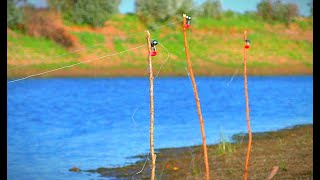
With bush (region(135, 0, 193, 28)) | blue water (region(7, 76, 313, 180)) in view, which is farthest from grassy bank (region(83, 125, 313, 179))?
bush (region(135, 0, 193, 28))

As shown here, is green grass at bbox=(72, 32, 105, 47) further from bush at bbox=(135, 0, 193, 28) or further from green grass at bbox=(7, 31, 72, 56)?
bush at bbox=(135, 0, 193, 28)

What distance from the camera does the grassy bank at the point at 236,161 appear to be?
38.2 ft

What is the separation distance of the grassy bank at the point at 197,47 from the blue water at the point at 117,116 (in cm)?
71

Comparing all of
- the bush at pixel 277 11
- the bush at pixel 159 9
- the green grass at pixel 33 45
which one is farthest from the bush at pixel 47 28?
the bush at pixel 277 11

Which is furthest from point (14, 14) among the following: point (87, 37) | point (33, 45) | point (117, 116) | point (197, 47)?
point (117, 116)

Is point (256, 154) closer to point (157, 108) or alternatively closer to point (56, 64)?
point (157, 108)

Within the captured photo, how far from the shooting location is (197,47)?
40.0 m

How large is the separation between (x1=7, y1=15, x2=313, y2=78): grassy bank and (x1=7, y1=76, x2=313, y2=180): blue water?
2.32 ft

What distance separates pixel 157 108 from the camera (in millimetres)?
26531

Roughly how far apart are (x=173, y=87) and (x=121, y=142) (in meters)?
19.1

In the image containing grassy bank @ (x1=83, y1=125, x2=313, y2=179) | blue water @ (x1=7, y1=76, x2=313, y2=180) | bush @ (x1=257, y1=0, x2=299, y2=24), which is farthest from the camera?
bush @ (x1=257, y1=0, x2=299, y2=24)

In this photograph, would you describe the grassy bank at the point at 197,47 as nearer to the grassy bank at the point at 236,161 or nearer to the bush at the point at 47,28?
the bush at the point at 47,28

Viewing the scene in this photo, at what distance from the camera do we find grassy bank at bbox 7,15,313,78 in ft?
120
